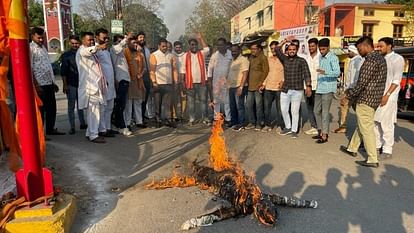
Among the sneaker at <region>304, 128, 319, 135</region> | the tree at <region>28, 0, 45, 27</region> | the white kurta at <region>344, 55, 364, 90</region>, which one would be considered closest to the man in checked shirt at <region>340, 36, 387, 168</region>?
the white kurta at <region>344, 55, 364, 90</region>

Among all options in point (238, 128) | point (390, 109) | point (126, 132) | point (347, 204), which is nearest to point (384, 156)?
point (390, 109)

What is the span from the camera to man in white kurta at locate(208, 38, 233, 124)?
8234 millimetres

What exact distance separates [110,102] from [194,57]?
2484mm

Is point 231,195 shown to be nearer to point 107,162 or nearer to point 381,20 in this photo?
point 107,162

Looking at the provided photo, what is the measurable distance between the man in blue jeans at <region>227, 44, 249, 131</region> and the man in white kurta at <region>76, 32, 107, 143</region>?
2866mm

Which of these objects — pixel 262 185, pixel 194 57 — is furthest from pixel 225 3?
pixel 262 185

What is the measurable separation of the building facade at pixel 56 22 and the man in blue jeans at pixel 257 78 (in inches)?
1327

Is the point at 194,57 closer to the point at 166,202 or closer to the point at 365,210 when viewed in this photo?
the point at 166,202

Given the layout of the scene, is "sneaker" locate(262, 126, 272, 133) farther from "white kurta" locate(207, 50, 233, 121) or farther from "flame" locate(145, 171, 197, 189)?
"flame" locate(145, 171, 197, 189)

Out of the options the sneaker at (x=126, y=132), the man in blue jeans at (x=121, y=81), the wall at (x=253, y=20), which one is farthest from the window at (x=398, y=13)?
the sneaker at (x=126, y=132)

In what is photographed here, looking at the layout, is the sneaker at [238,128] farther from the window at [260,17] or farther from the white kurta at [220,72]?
the window at [260,17]

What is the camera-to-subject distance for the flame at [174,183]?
14.4 feet

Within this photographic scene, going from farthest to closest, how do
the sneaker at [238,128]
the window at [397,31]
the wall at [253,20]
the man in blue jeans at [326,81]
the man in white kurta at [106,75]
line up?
the wall at [253,20] < the window at [397,31] < the sneaker at [238,128] < the man in blue jeans at [326,81] < the man in white kurta at [106,75]

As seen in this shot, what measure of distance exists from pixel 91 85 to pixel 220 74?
311 centimetres
